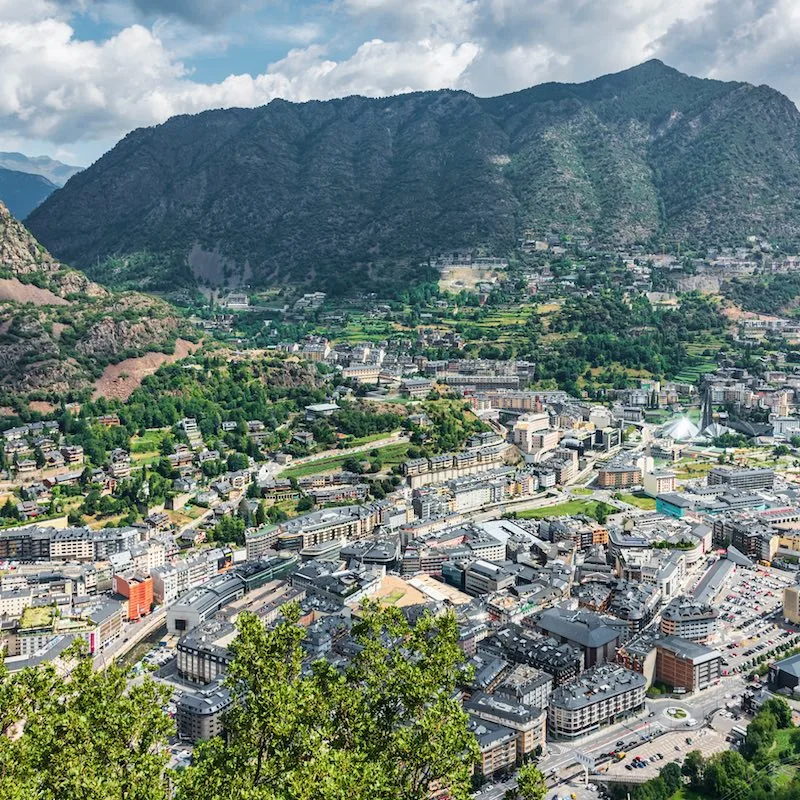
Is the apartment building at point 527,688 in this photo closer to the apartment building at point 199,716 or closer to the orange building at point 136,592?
the apartment building at point 199,716

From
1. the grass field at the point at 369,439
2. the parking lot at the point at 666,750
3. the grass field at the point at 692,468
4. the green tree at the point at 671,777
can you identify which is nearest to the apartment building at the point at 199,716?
the parking lot at the point at 666,750

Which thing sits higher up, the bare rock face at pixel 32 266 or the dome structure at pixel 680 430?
the bare rock face at pixel 32 266

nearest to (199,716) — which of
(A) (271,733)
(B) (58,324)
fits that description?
(A) (271,733)

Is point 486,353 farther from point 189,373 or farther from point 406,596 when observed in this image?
point 406,596

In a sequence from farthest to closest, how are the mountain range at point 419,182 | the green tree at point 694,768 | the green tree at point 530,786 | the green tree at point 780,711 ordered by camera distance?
the mountain range at point 419,182
the green tree at point 780,711
the green tree at point 694,768
the green tree at point 530,786

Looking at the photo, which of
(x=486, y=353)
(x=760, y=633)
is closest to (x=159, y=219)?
(x=486, y=353)
